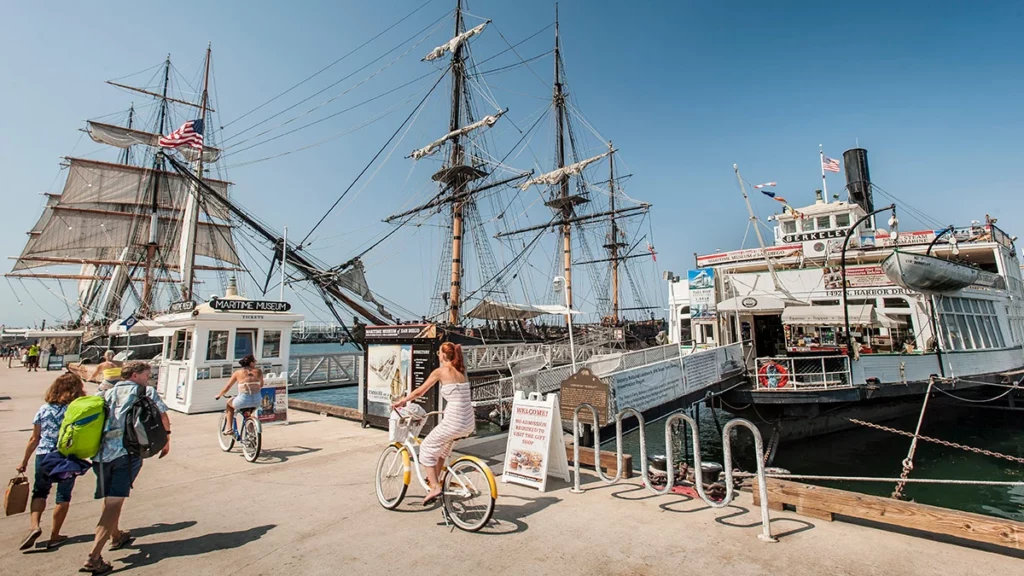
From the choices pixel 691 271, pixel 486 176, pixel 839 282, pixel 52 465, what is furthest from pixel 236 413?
pixel 486 176

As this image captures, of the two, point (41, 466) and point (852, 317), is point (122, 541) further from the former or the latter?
point (852, 317)

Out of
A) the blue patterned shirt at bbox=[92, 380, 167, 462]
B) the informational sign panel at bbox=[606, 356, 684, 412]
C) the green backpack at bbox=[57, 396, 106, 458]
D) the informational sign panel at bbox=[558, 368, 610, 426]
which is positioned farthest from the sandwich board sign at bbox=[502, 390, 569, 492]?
the green backpack at bbox=[57, 396, 106, 458]

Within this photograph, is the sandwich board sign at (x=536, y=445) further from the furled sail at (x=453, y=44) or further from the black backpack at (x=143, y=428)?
the furled sail at (x=453, y=44)

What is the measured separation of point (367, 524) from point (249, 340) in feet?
35.1

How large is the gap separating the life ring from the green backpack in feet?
44.8

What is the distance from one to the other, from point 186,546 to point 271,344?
10.6m

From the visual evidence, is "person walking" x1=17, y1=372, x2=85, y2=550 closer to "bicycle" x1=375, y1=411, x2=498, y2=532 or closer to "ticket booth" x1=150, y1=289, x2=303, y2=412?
"bicycle" x1=375, y1=411, x2=498, y2=532

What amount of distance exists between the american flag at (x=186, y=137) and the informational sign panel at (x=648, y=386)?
18941mm

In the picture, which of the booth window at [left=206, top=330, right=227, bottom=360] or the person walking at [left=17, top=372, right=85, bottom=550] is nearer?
the person walking at [left=17, top=372, right=85, bottom=550]

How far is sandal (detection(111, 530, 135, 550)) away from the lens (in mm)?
4156

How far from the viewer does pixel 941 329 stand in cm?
1522

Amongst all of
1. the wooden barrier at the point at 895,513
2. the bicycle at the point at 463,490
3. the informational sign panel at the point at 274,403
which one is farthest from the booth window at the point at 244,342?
the wooden barrier at the point at 895,513

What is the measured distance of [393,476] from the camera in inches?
206

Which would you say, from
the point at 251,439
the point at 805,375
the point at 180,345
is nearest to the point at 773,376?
the point at 805,375
